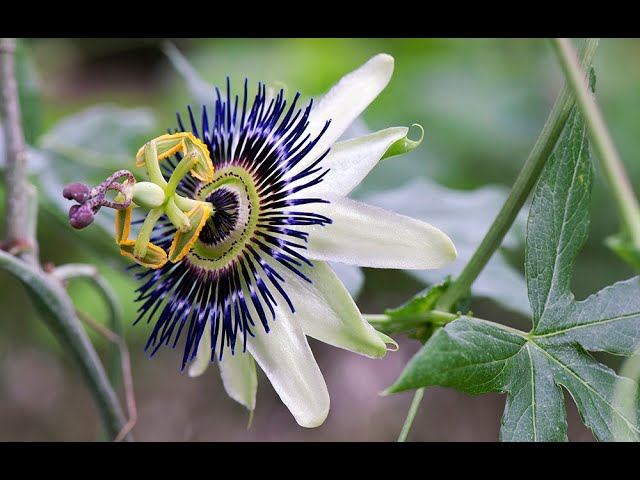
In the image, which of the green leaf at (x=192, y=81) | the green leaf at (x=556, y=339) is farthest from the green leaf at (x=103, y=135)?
the green leaf at (x=556, y=339)

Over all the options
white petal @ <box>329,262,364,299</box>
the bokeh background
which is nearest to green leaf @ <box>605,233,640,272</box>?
white petal @ <box>329,262,364,299</box>

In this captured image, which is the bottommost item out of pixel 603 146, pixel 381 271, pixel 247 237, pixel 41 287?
pixel 381 271

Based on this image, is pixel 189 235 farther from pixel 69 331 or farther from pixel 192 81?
pixel 192 81

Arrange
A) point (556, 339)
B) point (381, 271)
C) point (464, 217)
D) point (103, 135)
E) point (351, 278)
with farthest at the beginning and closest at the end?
point (381, 271)
point (103, 135)
point (464, 217)
point (351, 278)
point (556, 339)

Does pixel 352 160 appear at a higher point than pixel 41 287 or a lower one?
higher

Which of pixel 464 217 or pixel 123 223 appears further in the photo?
pixel 464 217

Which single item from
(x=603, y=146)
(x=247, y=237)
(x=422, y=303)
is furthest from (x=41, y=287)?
(x=603, y=146)

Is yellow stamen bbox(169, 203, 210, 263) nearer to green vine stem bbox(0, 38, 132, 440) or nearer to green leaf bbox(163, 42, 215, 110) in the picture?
green vine stem bbox(0, 38, 132, 440)

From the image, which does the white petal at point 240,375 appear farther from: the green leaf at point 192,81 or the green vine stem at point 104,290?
the green leaf at point 192,81
